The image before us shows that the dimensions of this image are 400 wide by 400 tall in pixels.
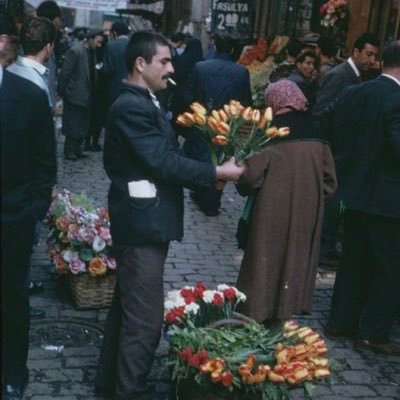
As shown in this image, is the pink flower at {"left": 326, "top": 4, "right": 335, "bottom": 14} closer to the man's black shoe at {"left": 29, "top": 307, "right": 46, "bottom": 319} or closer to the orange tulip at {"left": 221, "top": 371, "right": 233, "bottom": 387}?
the man's black shoe at {"left": 29, "top": 307, "right": 46, "bottom": 319}

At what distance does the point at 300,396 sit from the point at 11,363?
1828 mm

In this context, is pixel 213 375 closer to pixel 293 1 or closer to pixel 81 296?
pixel 81 296

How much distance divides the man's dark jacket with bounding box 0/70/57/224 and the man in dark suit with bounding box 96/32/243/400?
385mm

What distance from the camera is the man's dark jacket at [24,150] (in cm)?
399

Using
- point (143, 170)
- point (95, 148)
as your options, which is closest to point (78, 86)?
point (95, 148)

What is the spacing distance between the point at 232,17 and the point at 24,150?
11.4 m

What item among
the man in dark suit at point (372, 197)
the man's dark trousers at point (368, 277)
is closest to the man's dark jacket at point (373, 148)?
the man in dark suit at point (372, 197)

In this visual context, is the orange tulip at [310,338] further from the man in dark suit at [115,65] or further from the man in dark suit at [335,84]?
the man in dark suit at [115,65]

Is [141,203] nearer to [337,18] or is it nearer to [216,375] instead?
[216,375]

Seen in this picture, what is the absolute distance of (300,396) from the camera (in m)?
5.00

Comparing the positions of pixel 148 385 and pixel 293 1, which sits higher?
pixel 293 1

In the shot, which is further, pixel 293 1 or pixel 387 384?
pixel 293 1

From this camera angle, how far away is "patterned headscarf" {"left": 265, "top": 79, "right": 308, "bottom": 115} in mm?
5094

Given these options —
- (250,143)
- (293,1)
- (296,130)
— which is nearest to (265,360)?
(250,143)
